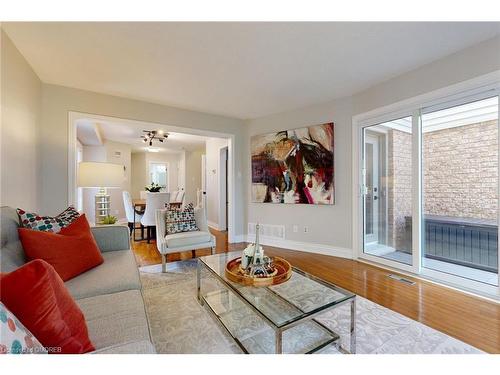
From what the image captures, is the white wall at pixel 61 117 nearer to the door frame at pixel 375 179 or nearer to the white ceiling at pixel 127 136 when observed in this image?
the white ceiling at pixel 127 136

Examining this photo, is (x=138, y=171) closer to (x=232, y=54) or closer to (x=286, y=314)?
(x=232, y=54)

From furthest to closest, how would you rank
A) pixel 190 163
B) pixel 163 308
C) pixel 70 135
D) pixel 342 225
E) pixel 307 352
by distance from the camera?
1. pixel 190 163
2. pixel 342 225
3. pixel 70 135
4. pixel 163 308
5. pixel 307 352

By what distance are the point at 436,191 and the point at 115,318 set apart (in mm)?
3179

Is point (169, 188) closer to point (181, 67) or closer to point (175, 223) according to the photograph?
point (175, 223)

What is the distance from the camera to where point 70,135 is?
2.93 meters

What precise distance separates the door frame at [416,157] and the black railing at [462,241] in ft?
0.53

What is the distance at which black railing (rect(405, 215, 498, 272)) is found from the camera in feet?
7.50

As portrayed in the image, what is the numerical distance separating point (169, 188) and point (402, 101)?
7675mm

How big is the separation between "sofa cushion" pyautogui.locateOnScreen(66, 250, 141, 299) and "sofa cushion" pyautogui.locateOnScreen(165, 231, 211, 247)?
94cm

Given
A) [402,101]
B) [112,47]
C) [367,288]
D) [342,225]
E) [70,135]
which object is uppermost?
[112,47]

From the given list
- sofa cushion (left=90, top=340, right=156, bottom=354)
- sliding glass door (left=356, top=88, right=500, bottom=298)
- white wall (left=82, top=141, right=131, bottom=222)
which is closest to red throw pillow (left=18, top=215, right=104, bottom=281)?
sofa cushion (left=90, top=340, right=156, bottom=354)

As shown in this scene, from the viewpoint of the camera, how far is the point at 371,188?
3145 mm

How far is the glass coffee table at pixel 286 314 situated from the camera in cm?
127
